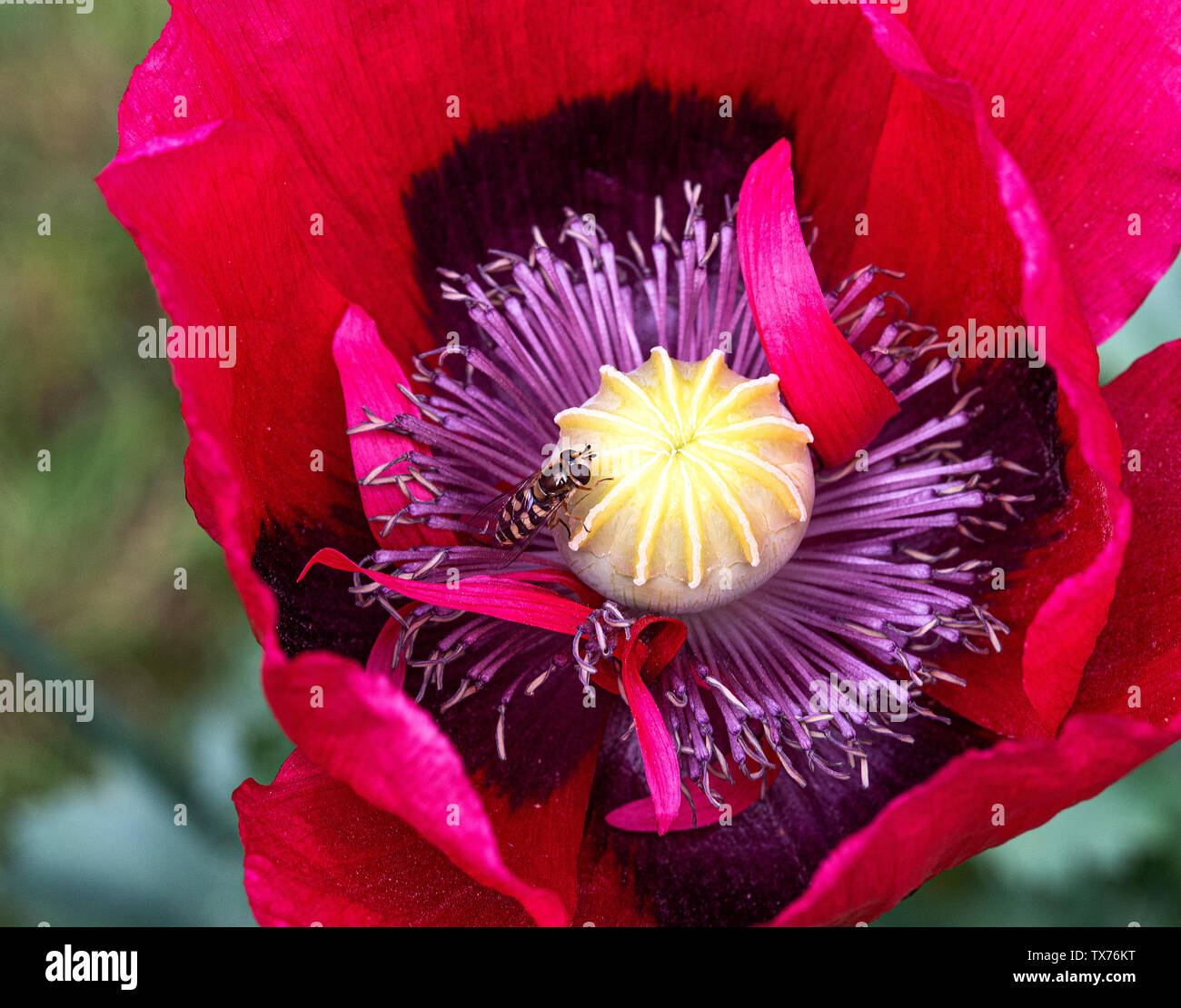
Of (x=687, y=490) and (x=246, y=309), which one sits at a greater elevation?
(x=246, y=309)

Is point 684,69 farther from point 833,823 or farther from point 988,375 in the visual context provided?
point 833,823

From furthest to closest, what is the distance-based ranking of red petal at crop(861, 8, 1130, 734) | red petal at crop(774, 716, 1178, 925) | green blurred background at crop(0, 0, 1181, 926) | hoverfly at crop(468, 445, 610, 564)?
1. green blurred background at crop(0, 0, 1181, 926)
2. hoverfly at crop(468, 445, 610, 564)
3. red petal at crop(861, 8, 1130, 734)
4. red petal at crop(774, 716, 1178, 925)

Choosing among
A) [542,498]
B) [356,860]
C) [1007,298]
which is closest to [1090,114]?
[1007,298]

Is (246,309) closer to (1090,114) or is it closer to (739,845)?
(739,845)

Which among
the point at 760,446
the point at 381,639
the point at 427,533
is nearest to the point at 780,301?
the point at 760,446

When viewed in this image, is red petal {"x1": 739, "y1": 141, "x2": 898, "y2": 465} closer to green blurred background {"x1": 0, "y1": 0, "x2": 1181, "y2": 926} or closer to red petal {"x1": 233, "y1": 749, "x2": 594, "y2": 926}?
red petal {"x1": 233, "y1": 749, "x2": 594, "y2": 926}

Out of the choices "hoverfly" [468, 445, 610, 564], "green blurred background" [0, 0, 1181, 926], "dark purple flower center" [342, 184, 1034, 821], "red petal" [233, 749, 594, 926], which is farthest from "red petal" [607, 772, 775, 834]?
"green blurred background" [0, 0, 1181, 926]

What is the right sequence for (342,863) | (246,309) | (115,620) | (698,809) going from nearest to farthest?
(342,863)
(246,309)
(698,809)
(115,620)
